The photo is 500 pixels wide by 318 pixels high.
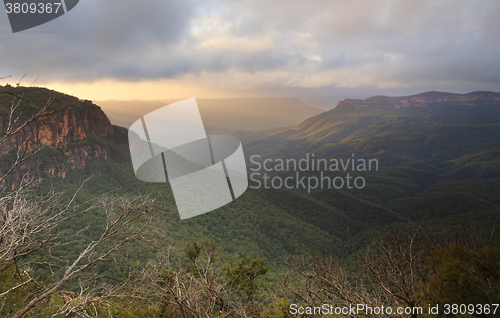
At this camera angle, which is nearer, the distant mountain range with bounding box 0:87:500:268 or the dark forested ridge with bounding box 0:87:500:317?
the dark forested ridge with bounding box 0:87:500:317

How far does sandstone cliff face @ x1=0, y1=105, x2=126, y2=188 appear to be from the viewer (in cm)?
2684

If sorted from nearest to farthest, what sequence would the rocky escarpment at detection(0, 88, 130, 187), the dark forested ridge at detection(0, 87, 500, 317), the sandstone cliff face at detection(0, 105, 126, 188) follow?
1. the dark forested ridge at detection(0, 87, 500, 317)
2. the rocky escarpment at detection(0, 88, 130, 187)
3. the sandstone cliff face at detection(0, 105, 126, 188)

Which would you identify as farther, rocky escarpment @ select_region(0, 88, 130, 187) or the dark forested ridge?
rocky escarpment @ select_region(0, 88, 130, 187)

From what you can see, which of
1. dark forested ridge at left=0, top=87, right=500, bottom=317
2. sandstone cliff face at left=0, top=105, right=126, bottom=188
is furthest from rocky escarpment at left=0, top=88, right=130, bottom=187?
dark forested ridge at left=0, top=87, right=500, bottom=317

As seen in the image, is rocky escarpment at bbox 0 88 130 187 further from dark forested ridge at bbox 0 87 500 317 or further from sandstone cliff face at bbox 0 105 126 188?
dark forested ridge at bbox 0 87 500 317

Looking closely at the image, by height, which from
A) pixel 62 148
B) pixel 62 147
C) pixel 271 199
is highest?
pixel 62 147

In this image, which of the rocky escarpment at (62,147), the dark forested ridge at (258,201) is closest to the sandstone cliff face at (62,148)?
the rocky escarpment at (62,147)

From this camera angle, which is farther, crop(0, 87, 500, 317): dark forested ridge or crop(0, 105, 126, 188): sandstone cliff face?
crop(0, 105, 126, 188): sandstone cliff face

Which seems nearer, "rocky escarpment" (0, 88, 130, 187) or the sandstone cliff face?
"rocky escarpment" (0, 88, 130, 187)

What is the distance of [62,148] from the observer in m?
35.4

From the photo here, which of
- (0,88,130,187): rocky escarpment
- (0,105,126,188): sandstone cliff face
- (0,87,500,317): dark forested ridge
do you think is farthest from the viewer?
(0,105,126,188): sandstone cliff face

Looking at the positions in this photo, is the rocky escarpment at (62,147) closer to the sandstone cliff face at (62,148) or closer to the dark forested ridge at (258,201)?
the sandstone cliff face at (62,148)

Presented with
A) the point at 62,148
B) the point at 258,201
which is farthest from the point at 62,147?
the point at 258,201

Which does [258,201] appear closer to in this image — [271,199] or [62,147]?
[271,199]
